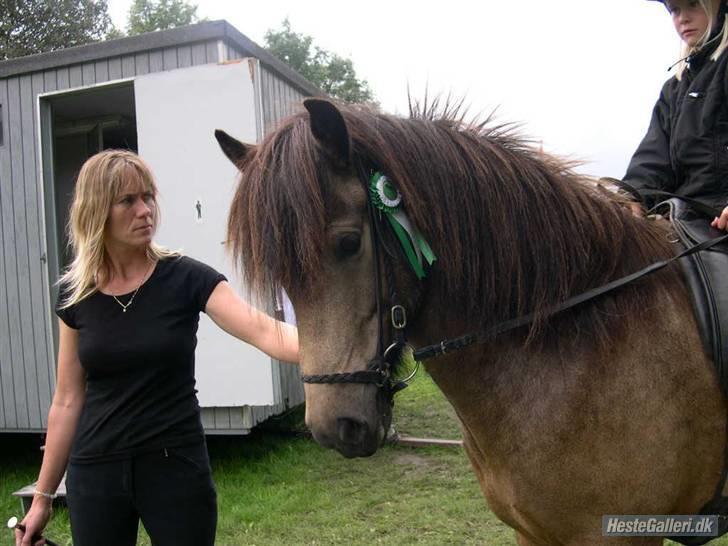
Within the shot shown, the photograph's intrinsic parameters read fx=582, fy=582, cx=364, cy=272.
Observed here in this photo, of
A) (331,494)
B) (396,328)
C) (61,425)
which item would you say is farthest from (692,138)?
(331,494)

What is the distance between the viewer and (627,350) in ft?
5.46

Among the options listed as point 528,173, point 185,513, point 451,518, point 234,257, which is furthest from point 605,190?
point 451,518

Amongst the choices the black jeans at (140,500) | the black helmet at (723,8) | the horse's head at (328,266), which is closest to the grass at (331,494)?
the black jeans at (140,500)

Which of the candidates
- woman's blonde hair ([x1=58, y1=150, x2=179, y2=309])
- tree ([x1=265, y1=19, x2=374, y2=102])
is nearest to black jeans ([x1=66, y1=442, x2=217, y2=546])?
woman's blonde hair ([x1=58, y1=150, x2=179, y2=309])

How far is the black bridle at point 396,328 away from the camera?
1495mm

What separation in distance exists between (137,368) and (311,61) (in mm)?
33306

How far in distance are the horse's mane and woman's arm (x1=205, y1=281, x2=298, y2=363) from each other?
1.76 feet

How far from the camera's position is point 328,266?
151 cm

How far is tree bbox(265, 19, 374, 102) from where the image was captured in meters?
32.2

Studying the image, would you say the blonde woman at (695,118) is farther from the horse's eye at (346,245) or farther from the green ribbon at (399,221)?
the horse's eye at (346,245)

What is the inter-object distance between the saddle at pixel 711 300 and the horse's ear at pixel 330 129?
3.63 ft

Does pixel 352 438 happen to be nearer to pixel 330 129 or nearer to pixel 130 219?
pixel 330 129

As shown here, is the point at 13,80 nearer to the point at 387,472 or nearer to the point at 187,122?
the point at 187,122

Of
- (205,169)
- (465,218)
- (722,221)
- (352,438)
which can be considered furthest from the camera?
(205,169)
